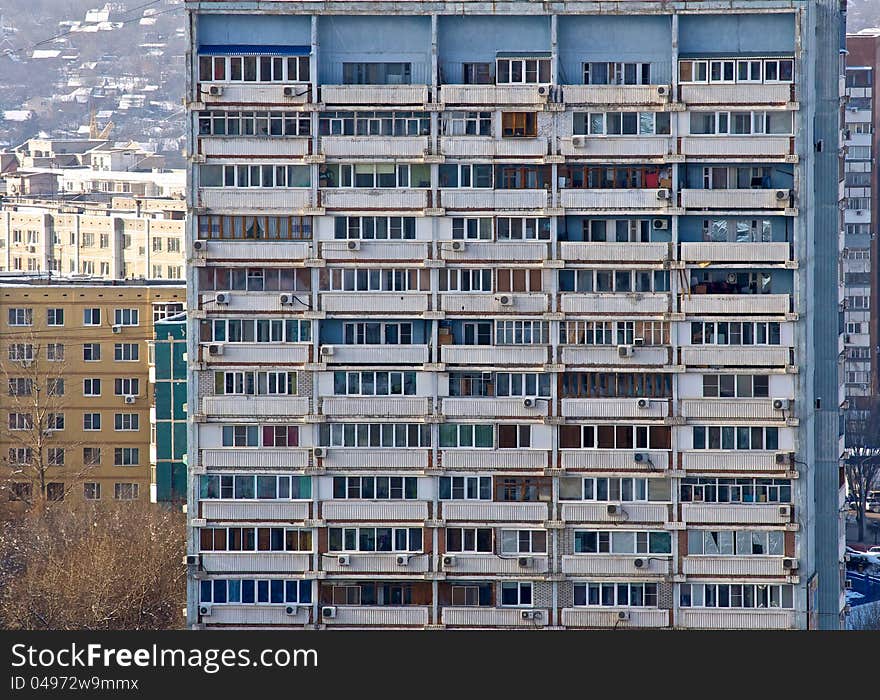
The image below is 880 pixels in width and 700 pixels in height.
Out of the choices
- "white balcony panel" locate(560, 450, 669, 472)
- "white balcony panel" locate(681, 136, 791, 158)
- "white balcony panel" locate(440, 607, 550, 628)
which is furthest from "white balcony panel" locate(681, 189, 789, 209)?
"white balcony panel" locate(440, 607, 550, 628)

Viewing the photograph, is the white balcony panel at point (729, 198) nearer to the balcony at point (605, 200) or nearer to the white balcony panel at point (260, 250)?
the balcony at point (605, 200)

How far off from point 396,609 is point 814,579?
23.3ft

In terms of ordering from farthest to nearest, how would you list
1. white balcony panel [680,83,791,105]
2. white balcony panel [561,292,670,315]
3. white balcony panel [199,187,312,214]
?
white balcony panel [561,292,670,315] < white balcony panel [199,187,312,214] < white balcony panel [680,83,791,105]

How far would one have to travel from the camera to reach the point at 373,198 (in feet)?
103

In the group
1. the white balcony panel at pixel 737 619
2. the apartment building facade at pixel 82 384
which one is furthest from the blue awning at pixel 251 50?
the apartment building facade at pixel 82 384

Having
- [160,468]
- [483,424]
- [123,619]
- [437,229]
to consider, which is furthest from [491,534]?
[160,468]

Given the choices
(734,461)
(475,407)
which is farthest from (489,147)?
(734,461)

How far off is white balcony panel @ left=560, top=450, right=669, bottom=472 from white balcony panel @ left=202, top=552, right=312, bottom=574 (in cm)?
461

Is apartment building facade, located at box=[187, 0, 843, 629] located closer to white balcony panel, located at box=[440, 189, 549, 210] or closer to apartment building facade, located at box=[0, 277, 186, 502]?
white balcony panel, located at box=[440, 189, 549, 210]

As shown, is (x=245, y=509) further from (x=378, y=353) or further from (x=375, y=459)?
(x=378, y=353)

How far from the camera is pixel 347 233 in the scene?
3147 centimetres

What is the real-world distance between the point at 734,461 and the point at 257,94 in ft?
32.0

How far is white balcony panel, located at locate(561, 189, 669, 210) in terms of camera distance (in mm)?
31297

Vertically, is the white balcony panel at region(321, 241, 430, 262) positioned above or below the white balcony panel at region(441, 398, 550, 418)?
above
